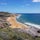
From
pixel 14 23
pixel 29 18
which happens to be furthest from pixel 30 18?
pixel 14 23

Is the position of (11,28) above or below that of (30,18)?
below

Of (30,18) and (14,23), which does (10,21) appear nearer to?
(14,23)

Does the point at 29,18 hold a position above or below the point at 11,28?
above

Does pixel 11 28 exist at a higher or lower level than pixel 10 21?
lower

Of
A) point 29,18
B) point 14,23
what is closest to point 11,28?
point 14,23

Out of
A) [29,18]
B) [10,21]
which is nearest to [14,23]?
[10,21]

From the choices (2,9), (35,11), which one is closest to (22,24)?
(35,11)

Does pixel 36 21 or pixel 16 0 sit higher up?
pixel 16 0

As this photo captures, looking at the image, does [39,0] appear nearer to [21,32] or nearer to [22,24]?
[22,24]
